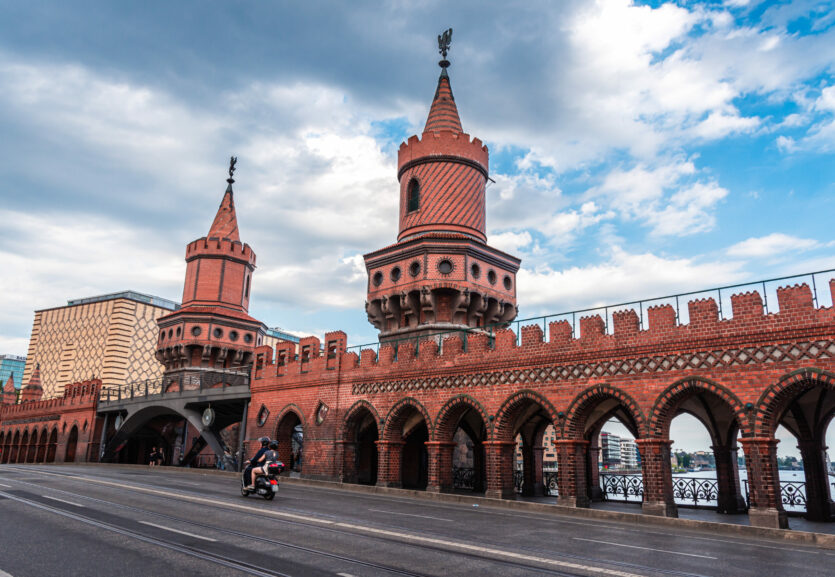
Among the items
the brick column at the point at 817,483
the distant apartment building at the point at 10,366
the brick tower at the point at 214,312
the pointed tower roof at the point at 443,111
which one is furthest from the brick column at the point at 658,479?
the distant apartment building at the point at 10,366

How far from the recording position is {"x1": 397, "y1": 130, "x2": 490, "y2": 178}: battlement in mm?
29641

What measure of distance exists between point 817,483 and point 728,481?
2501mm

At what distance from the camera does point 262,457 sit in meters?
16.0

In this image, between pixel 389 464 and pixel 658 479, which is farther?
pixel 389 464

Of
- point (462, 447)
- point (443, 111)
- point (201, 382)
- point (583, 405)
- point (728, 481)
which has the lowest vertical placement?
point (728, 481)

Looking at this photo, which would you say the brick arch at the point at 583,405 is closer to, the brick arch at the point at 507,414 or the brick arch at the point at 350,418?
the brick arch at the point at 507,414

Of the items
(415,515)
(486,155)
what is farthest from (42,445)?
(415,515)

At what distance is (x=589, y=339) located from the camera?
18625 mm

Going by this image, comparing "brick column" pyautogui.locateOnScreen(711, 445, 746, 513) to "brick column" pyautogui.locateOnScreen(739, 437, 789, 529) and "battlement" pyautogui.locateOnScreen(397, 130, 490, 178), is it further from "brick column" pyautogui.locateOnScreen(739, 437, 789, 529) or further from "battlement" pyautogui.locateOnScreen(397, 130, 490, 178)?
"battlement" pyautogui.locateOnScreen(397, 130, 490, 178)

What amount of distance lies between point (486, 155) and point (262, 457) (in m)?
20.5

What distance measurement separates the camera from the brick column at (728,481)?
61.6 feet

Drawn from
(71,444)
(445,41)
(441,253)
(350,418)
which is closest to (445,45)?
(445,41)

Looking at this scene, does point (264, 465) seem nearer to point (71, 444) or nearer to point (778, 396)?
point (778, 396)

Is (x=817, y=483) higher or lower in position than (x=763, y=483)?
lower
